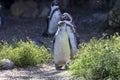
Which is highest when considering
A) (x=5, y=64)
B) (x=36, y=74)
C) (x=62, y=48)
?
(x=62, y=48)

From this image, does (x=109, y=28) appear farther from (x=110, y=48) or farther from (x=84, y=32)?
(x=110, y=48)

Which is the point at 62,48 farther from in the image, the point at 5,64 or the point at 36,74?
the point at 5,64

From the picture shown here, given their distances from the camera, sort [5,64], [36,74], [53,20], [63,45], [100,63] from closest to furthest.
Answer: [100,63] → [36,74] → [63,45] → [5,64] → [53,20]

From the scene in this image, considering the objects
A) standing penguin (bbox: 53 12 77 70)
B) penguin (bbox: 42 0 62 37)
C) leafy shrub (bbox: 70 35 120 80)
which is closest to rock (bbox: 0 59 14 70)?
standing penguin (bbox: 53 12 77 70)

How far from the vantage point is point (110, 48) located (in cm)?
761

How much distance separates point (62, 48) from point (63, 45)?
0.21 feet

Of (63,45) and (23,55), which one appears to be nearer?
(63,45)

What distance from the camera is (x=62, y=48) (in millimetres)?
9516

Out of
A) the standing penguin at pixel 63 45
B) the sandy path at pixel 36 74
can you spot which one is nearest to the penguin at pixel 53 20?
the sandy path at pixel 36 74

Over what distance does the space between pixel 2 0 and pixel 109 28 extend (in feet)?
28.9

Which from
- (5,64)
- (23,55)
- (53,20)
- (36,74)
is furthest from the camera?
(53,20)

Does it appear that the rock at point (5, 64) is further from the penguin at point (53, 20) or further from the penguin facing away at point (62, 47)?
the penguin at point (53, 20)

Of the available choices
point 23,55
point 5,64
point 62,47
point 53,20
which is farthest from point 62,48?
point 53,20

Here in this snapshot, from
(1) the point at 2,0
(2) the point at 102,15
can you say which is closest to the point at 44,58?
(2) the point at 102,15
